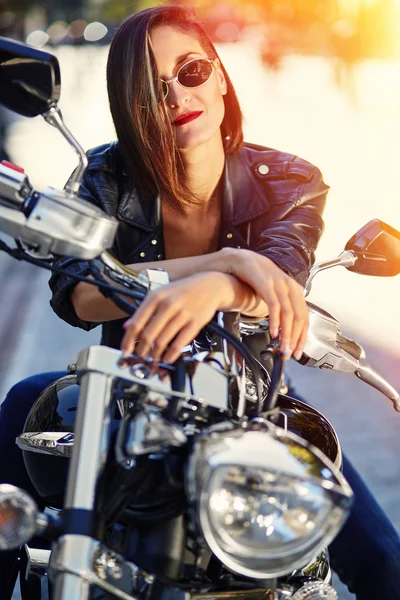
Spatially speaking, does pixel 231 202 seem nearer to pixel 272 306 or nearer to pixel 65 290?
pixel 65 290

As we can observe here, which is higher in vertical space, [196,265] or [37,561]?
[196,265]

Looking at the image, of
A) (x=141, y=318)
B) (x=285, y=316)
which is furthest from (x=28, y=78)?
(x=285, y=316)

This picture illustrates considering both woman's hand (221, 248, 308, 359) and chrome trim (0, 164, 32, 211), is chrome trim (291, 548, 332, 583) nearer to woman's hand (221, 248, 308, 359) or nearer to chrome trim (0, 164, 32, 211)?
woman's hand (221, 248, 308, 359)

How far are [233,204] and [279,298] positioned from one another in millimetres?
964

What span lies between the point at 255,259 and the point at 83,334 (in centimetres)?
386

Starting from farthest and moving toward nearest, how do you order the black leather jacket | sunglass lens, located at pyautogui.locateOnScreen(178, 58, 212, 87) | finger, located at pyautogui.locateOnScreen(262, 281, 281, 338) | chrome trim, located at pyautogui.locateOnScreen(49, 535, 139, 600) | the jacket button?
1. the jacket button
2. the black leather jacket
3. sunglass lens, located at pyautogui.locateOnScreen(178, 58, 212, 87)
4. finger, located at pyautogui.locateOnScreen(262, 281, 281, 338)
5. chrome trim, located at pyautogui.locateOnScreen(49, 535, 139, 600)

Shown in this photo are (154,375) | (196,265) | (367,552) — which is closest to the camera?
(154,375)

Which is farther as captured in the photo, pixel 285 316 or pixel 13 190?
pixel 285 316

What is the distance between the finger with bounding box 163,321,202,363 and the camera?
1.13 meters

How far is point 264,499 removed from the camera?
40.9 inches

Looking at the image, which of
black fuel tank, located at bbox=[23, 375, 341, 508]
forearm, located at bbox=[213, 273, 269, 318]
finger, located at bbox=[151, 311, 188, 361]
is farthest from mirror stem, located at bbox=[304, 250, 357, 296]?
finger, located at bbox=[151, 311, 188, 361]

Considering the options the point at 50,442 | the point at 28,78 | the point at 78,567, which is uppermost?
the point at 28,78

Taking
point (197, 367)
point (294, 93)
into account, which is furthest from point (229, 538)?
point (294, 93)

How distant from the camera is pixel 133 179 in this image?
7.02 feet
